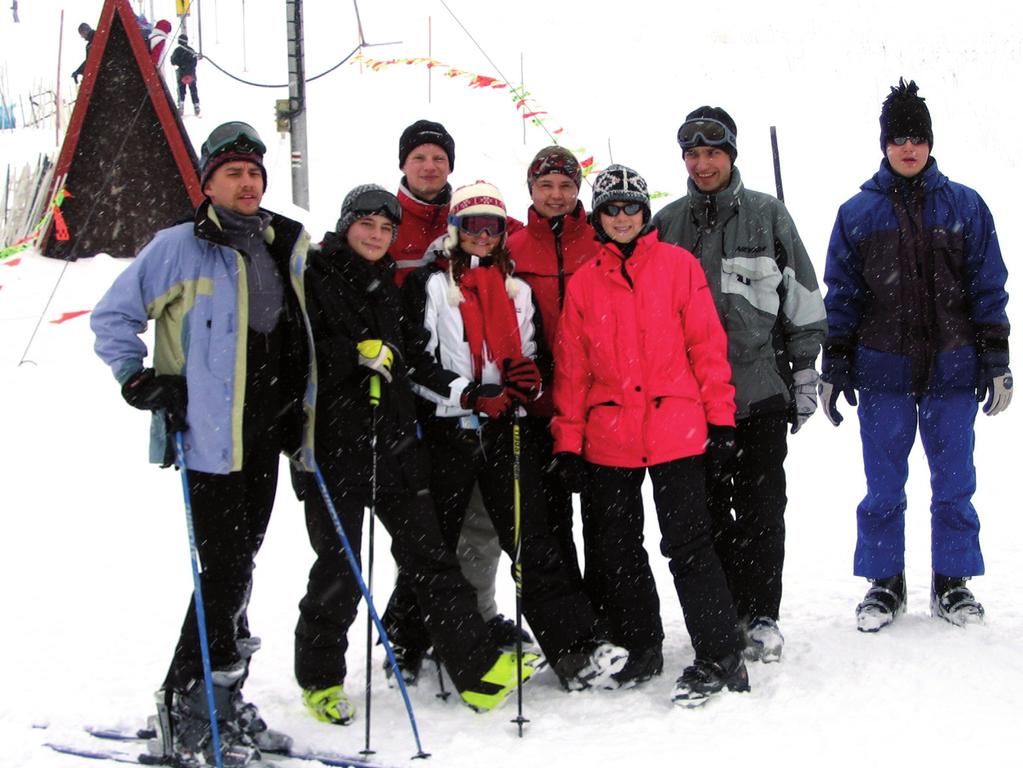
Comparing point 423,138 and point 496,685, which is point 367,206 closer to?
point 423,138

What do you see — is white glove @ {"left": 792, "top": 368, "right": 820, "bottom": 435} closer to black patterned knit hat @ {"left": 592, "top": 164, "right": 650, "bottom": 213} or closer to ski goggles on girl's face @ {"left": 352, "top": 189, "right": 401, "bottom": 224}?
black patterned knit hat @ {"left": 592, "top": 164, "right": 650, "bottom": 213}

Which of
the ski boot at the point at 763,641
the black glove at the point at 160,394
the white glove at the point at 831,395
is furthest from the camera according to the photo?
the white glove at the point at 831,395

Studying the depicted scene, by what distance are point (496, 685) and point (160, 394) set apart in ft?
4.85

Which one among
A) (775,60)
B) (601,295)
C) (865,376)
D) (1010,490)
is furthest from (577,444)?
(775,60)

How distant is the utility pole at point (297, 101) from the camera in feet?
33.1

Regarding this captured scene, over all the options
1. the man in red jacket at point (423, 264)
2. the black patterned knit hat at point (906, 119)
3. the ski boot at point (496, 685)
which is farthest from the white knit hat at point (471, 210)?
the black patterned knit hat at point (906, 119)

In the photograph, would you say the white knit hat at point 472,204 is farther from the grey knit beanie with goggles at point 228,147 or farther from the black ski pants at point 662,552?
the black ski pants at point 662,552

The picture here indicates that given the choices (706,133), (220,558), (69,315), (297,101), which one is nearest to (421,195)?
(706,133)

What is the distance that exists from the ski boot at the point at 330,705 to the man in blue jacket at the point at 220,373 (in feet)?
0.84

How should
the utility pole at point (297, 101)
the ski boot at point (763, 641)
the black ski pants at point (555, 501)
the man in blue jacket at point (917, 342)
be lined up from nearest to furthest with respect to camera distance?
1. the ski boot at point (763, 641)
2. the black ski pants at point (555, 501)
3. the man in blue jacket at point (917, 342)
4. the utility pole at point (297, 101)

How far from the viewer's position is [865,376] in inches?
175

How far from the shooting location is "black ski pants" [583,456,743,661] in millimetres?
Answer: 3891

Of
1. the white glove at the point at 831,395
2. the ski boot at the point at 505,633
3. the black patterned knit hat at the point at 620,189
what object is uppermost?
the black patterned knit hat at the point at 620,189

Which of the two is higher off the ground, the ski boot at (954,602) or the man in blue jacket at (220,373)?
the man in blue jacket at (220,373)
